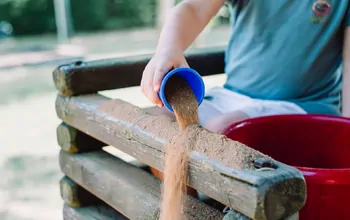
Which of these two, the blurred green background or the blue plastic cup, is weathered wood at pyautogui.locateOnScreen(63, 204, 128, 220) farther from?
the blurred green background

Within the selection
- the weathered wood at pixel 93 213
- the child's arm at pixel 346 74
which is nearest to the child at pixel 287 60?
the child's arm at pixel 346 74

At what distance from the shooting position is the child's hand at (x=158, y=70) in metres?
0.93

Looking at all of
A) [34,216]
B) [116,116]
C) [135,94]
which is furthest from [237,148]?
[135,94]

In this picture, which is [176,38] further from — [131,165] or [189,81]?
[131,165]

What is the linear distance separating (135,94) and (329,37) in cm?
273

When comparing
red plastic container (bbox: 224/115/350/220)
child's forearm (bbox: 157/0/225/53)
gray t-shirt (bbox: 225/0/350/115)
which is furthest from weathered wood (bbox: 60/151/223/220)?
gray t-shirt (bbox: 225/0/350/115)

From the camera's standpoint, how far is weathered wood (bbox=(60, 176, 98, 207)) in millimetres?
1406

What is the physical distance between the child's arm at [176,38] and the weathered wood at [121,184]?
22 cm

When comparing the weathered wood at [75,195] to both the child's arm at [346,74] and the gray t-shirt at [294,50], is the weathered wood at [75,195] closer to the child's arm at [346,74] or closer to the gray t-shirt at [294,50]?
the gray t-shirt at [294,50]

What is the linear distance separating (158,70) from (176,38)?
181mm

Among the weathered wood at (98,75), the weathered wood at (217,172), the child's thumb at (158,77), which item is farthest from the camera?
the weathered wood at (98,75)

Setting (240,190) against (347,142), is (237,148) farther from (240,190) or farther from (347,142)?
(347,142)

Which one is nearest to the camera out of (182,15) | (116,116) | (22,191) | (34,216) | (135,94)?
(116,116)

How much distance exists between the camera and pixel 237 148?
2.50ft
